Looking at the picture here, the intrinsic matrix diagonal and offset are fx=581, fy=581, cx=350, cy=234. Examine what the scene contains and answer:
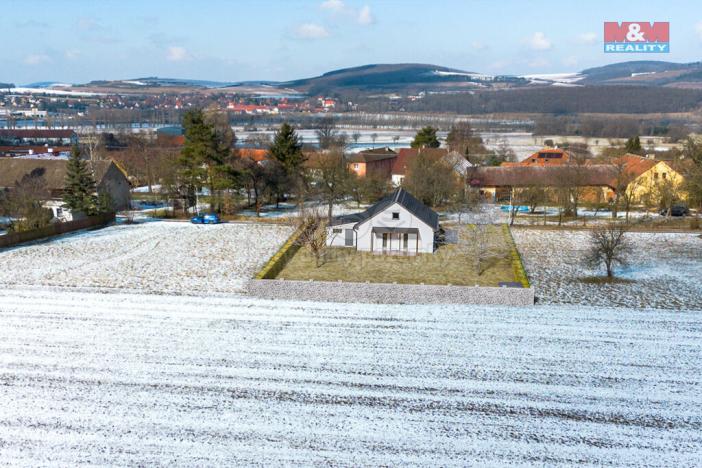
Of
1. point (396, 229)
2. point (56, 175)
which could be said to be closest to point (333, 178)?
point (396, 229)

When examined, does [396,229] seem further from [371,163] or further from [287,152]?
[371,163]

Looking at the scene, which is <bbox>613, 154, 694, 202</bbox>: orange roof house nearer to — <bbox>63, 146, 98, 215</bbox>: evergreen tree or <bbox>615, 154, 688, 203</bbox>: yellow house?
<bbox>615, 154, 688, 203</bbox>: yellow house

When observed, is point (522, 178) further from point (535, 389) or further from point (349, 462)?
point (349, 462)

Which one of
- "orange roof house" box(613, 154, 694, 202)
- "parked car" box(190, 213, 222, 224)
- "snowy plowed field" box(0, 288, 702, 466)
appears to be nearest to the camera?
"snowy plowed field" box(0, 288, 702, 466)

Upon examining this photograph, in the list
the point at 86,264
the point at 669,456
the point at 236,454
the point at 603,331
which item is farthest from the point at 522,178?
the point at 236,454

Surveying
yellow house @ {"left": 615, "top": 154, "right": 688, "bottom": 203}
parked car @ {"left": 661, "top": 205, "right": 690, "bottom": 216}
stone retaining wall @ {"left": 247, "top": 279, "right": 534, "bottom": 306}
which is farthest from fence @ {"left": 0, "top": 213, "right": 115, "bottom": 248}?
parked car @ {"left": 661, "top": 205, "right": 690, "bottom": 216}

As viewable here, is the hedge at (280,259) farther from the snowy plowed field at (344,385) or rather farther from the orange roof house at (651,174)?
the orange roof house at (651,174)

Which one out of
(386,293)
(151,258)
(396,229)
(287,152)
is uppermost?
(287,152)

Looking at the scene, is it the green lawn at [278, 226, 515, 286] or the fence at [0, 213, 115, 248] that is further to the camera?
the fence at [0, 213, 115, 248]
